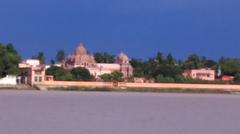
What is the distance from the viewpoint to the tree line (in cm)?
8588

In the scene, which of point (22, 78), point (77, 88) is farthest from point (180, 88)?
point (22, 78)

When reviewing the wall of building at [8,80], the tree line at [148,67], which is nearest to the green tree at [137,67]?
the tree line at [148,67]

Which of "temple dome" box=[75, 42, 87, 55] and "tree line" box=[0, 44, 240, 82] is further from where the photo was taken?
"temple dome" box=[75, 42, 87, 55]

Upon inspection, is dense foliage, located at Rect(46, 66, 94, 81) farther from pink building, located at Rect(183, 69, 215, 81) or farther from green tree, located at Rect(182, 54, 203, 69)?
green tree, located at Rect(182, 54, 203, 69)

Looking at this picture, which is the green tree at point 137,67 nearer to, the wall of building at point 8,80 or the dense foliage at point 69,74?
the dense foliage at point 69,74

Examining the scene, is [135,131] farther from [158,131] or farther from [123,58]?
[123,58]

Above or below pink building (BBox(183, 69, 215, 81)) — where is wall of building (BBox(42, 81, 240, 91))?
below

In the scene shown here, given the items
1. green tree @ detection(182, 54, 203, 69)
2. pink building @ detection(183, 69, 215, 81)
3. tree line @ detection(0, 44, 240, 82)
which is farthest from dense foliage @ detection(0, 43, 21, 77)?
green tree @ detection(182, 54, 203, 69)

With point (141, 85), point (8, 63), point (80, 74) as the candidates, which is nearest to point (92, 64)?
point (80, 74)

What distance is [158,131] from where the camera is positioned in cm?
2405

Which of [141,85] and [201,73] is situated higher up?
[201,73]

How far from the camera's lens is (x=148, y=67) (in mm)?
118562

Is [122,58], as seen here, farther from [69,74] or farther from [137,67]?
[69,74]

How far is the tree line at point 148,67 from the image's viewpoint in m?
85.9
